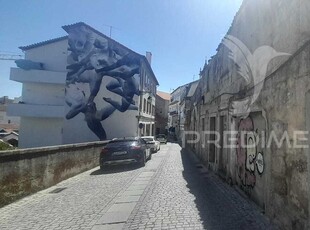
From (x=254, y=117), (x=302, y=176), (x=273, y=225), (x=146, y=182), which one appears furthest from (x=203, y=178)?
(x=302, y=176)

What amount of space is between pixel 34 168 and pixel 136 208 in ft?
11.7

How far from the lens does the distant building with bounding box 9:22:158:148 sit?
2620 centimetres

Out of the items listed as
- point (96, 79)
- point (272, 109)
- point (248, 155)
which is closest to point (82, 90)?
point (96, 79)

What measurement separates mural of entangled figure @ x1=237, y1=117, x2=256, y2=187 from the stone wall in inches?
241

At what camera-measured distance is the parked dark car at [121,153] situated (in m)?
13.5

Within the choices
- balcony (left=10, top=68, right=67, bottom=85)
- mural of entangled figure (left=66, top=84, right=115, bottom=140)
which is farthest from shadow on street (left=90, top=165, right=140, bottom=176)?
balcony (left=10, top=68, right=67, bottom=85)

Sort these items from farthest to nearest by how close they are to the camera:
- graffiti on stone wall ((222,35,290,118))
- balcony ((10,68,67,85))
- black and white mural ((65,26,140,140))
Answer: balcony ((10,68,67,85)) → black and white mural ((65,26,140,140)) → graffiti on stone wall ((222,35,290,118))

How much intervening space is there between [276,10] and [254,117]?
2586 millimetres

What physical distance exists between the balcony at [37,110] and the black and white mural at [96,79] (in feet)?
3.03

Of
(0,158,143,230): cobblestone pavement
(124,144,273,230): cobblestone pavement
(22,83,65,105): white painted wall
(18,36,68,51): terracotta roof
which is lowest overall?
(0,158,143,230): cobblestone pavement

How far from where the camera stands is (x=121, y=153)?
13.6 metres

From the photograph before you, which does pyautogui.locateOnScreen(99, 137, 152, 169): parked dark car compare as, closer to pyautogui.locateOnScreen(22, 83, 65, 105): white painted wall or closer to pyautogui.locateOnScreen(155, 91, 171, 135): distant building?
pyautogui.locateOnScreen(22, 83, 65, 105): white painted wall

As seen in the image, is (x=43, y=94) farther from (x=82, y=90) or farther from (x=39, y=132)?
(x=82, y=90)

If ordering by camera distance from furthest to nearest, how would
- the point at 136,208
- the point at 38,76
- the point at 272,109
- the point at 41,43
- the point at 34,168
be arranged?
the point at 41,43
the point at 38,76
the point at 34,168
the point at 136,208
the point at 272,109
